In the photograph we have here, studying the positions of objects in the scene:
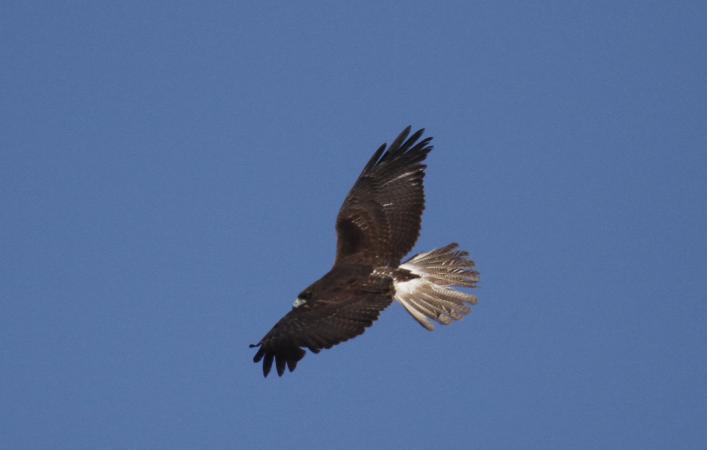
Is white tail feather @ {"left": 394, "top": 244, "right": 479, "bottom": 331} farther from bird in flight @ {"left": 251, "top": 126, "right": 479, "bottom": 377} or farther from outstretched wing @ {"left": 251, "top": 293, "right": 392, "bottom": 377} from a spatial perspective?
outstretched wing @ {"left": 251, "top": 293, "right": 392, "bottom": 377}

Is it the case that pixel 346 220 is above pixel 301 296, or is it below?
above

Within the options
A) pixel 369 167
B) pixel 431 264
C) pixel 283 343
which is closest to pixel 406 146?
pixel 369 167

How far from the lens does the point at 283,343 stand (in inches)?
440

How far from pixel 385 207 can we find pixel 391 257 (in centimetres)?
60

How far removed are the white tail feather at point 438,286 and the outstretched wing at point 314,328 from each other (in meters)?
1.14

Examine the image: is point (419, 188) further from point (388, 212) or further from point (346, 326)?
point (346, 326)

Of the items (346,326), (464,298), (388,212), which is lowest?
(346,326)

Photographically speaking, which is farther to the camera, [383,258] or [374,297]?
[383,258]

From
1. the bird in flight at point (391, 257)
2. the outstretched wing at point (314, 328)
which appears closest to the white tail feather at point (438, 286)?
the bird in flight at point (391, 257)

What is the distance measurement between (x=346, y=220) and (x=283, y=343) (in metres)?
2.17

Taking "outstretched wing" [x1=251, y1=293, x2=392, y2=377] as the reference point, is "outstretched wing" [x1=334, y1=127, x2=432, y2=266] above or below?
above

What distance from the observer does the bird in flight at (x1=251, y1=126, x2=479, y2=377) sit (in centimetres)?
1177

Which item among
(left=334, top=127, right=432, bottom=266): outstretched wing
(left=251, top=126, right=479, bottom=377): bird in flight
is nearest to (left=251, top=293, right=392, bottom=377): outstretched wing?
(left=251, top=126, right=479, bottom=377): bird in flight

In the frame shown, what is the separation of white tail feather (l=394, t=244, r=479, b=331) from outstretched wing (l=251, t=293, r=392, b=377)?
114cm
